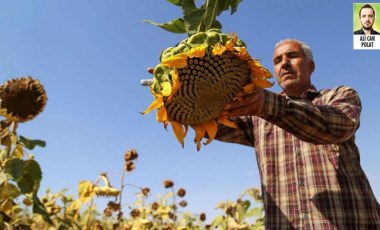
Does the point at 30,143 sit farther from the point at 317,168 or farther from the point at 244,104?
the point at 317,168

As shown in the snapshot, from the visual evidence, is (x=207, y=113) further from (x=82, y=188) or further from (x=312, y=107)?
(x=82, y=188)

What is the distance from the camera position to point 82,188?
109 inches

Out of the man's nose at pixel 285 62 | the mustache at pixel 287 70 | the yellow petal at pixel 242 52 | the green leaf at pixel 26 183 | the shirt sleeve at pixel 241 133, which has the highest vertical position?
the man's nose at pixel 285 62

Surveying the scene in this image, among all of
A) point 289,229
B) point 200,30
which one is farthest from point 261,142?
point 200,30

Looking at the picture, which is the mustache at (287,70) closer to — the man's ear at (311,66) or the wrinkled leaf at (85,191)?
the man's ear at (311,66)

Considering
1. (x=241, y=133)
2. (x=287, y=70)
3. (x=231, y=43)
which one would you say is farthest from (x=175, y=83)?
(x=287, y=70)

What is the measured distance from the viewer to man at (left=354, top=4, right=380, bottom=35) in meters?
Answer: 3.97

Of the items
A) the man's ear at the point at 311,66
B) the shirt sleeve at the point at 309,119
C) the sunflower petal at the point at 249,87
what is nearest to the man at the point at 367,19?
the man's ear at the point at 311,66

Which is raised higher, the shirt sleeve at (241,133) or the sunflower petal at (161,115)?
the shirt sleeve at (241,133)

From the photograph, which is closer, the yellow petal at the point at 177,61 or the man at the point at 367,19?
the yellow petal at the point at 177,61

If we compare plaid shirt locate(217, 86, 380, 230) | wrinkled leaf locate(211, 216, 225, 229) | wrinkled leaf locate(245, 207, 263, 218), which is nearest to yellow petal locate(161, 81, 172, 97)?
plaid shirt locate(217, 86, 380, 230)

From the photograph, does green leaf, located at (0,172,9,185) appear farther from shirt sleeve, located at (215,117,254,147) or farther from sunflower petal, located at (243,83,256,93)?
shirt sleeve, located at (215,117,254,147)

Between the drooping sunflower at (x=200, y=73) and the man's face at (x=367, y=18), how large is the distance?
3.18 meters

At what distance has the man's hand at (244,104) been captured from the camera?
122cm
